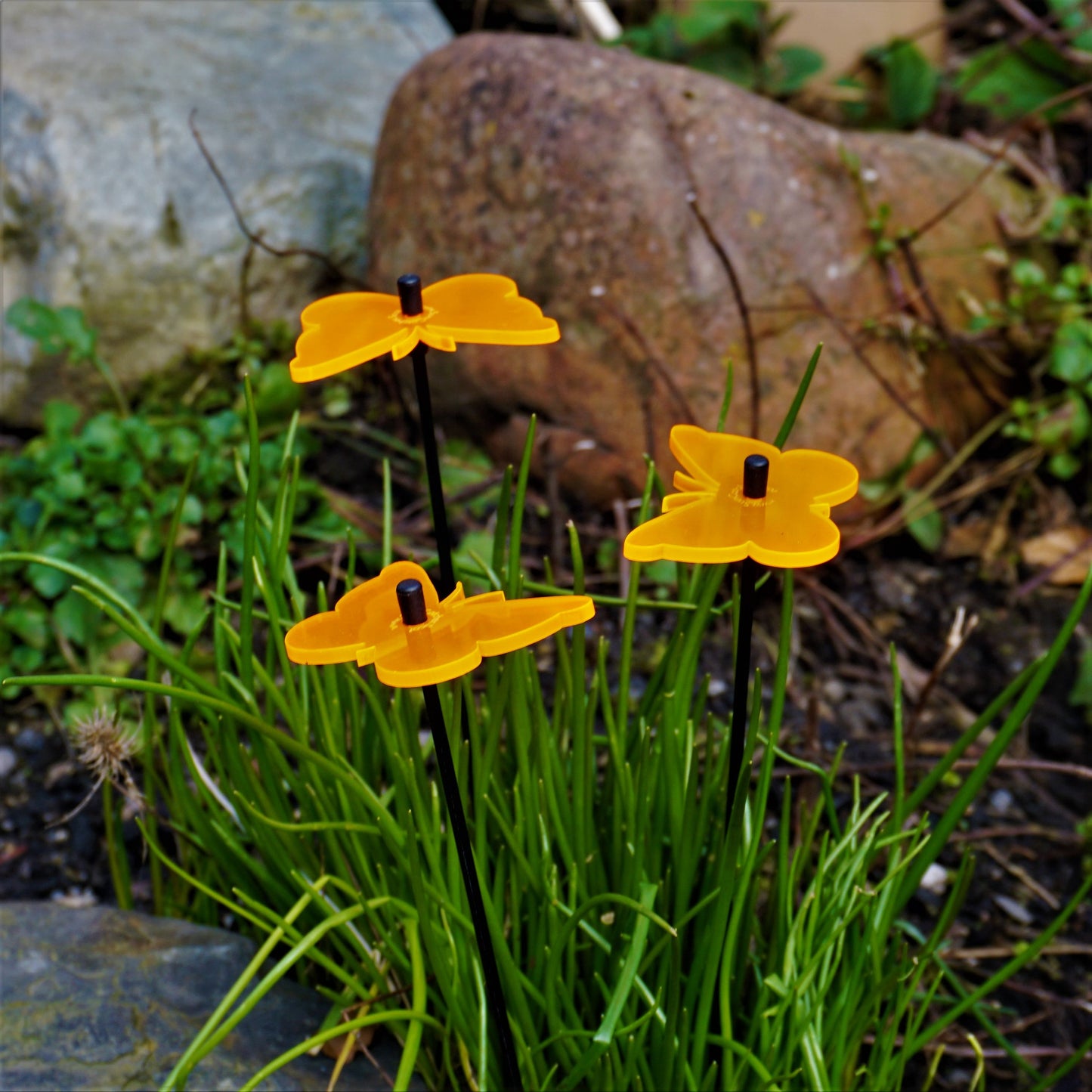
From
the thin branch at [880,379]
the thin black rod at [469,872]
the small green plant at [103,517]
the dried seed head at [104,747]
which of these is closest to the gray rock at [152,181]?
the small green plant at [103,517]

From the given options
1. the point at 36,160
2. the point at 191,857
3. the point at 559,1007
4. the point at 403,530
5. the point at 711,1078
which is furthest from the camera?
the point at 36,160

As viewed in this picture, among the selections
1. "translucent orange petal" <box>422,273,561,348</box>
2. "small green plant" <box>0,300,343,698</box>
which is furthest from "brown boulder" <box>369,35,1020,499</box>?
"translucent orange petal" <box>422,273,561,348</box>

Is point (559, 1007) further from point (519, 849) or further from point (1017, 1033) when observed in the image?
point (1017, 1033)

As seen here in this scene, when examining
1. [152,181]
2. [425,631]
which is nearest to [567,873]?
[425,631]

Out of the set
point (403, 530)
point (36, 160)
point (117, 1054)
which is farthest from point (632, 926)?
point (36, 160)

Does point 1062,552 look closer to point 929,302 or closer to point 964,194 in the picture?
point 929,302

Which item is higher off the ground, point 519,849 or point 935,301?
point 935,301

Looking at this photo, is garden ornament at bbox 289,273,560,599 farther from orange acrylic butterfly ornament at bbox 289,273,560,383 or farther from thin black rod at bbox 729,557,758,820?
thin black rod at bbox 729,557,758,820
